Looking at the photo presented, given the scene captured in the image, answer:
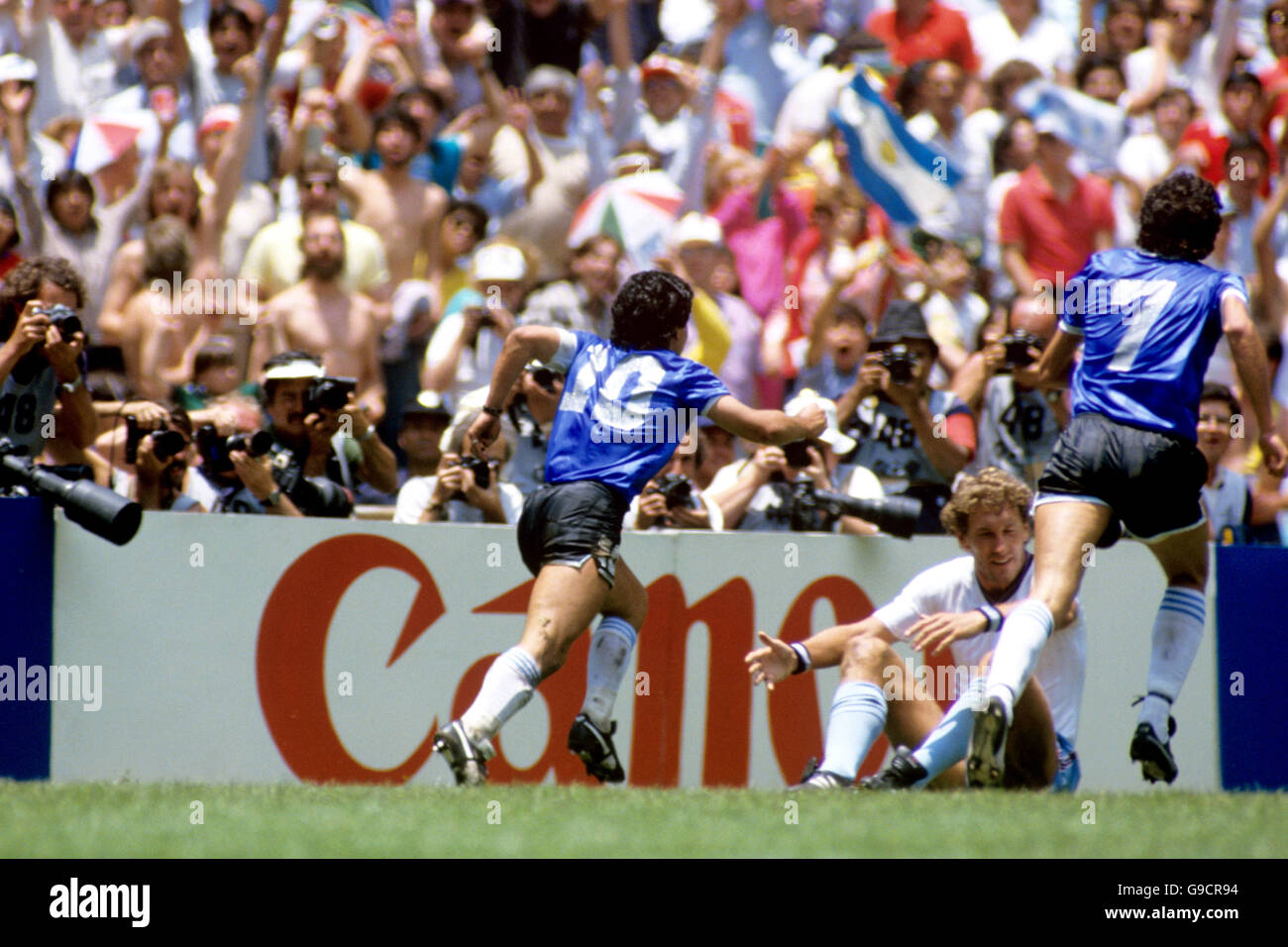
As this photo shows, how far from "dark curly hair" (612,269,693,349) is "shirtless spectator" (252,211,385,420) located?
350 centimetres

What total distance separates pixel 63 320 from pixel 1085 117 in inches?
288

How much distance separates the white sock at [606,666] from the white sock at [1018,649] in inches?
54.6

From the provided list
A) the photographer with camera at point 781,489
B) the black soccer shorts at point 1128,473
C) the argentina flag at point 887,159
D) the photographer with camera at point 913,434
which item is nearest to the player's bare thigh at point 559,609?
the black soccer shorts at point 1128,473

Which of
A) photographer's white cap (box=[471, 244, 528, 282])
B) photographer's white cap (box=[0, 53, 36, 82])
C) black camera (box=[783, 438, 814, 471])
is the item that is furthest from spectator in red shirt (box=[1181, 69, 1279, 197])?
photographer's white cap (box=[0, 53, 36, 82])

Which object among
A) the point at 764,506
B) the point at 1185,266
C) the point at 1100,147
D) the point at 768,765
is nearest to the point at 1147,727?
the point at 1185,266

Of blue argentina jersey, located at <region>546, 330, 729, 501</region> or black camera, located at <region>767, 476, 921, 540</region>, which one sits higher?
blue argentina jersey, located at <region>546, 330, 729, 501</region>

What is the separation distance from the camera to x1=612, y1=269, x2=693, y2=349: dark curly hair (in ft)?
21.6

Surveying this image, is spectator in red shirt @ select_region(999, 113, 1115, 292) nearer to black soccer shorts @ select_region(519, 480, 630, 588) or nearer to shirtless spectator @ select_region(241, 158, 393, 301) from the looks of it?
shirtless spectator @ select_region(241, 158, 393, 301)

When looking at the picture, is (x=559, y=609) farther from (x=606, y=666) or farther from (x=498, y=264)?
(x=498, y=264)

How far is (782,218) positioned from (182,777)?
19.2ft

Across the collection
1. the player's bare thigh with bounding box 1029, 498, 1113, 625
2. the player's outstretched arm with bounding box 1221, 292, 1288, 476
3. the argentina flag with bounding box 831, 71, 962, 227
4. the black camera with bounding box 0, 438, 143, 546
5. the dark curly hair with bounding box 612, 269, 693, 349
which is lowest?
the player's bare thigh with bounding box 1029, 498, 1113, 625
